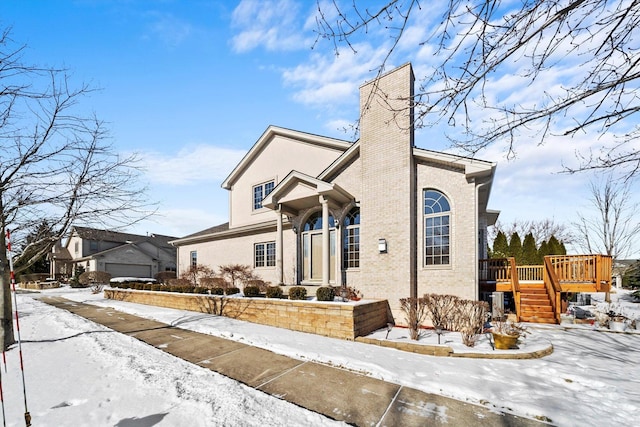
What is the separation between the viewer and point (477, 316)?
24.2ft

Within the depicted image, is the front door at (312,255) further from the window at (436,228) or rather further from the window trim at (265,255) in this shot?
the window at (436,228)

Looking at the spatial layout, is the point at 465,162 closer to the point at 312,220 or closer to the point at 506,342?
the point at 506,342

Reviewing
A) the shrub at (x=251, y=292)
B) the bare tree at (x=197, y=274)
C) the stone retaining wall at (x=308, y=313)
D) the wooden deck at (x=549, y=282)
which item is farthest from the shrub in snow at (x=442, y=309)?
the bare tree at (x=197, y=274)

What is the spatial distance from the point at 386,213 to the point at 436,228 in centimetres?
171

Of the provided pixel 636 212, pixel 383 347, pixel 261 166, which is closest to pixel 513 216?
pixel 636 212

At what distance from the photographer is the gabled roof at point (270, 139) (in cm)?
1414

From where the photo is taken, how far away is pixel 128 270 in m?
34.3

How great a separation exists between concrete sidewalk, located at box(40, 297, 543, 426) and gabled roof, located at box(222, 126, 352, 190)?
9643 mm

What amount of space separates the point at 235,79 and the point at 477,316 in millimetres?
8956

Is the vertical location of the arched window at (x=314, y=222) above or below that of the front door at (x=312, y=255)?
Answer: above

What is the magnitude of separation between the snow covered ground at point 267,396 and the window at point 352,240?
4.04 meters

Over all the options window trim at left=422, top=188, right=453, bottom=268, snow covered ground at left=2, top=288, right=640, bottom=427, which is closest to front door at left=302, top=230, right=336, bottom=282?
window trim at left=422, top=188, right=453, bottom=268

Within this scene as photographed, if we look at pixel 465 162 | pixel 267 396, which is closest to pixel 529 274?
pixel 465 162

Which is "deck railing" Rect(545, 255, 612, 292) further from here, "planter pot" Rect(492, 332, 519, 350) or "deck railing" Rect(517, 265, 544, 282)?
"planter pot" Rect(492, 332, 519, 350)
